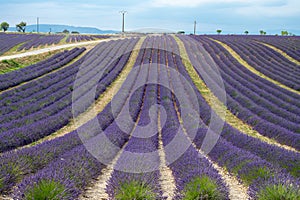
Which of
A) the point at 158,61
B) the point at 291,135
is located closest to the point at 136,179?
the point at 291,135

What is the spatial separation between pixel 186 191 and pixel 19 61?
2457cm

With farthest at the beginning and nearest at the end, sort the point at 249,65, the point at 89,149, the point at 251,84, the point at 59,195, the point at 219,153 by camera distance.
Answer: the point at 249,65, the point at 251,84, the point at 219,153, the point at 89,149, the point at 59,195

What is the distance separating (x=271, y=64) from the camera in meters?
24.3

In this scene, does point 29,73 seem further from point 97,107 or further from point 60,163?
point 60,163

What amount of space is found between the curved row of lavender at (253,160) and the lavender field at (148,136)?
0.02m

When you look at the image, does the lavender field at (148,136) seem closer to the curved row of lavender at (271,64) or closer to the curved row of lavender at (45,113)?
the curved row of lavender at (45,113)

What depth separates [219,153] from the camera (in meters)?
6.95

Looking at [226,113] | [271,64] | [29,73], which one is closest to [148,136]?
[226,113]

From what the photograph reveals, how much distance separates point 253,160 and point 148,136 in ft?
10.3

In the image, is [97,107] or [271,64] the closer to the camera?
[97,107]

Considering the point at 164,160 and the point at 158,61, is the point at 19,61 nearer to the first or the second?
the point at 158,61

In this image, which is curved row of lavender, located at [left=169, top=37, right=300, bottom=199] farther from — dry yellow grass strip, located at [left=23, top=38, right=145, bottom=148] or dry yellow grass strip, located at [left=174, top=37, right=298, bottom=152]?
dry yellow grass strip, located at [left=23, top=38, right=145, bottom=148]

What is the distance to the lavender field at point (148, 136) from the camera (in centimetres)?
461

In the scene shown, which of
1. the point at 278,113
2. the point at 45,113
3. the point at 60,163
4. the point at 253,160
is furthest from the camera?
the point at 278,113
